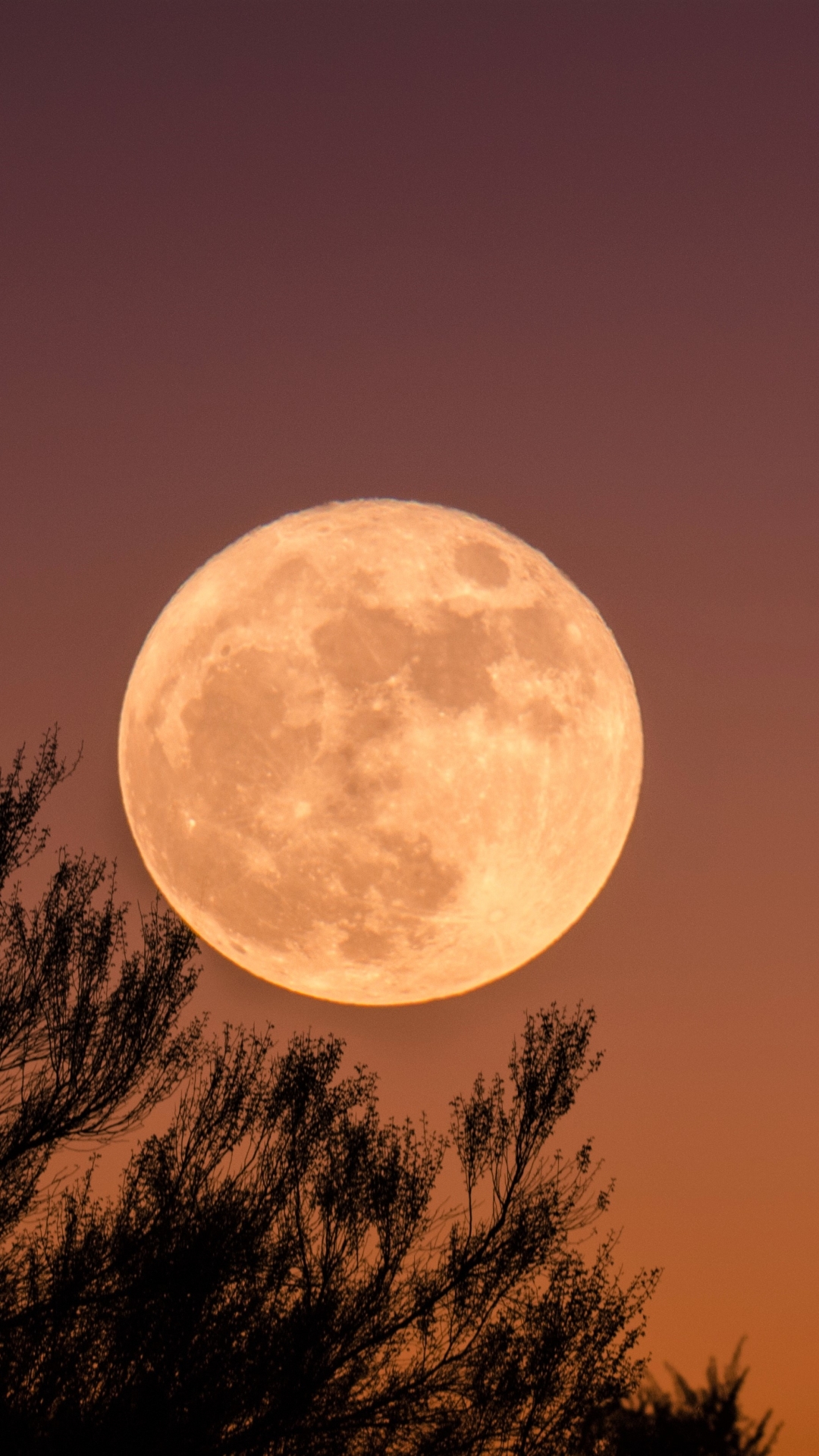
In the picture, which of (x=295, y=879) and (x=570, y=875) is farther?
(x=570, y=875)

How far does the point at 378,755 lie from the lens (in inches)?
381

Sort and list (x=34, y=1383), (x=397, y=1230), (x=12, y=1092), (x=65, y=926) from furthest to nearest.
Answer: (x=397, y=1230), (x=65, y=926), (x=12, y=1092), (x=34, y=1383)

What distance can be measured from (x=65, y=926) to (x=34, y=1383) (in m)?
4.23

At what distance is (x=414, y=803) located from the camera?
9789 mm

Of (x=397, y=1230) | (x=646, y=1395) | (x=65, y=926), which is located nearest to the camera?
(x=65, y=926)

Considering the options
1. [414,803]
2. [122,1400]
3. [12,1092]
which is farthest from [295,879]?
[122,1400]

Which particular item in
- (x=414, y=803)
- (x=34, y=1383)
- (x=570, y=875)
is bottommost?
(x=34, y=1383)

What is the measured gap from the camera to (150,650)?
11.9m

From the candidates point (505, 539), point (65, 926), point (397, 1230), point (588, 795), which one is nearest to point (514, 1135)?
point (397, 1230)

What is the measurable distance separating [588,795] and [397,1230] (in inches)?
231

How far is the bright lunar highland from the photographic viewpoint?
387 inches

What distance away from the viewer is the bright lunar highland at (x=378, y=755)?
9.82m

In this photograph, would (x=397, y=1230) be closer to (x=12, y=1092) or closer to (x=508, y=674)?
(x=12, y=1092)

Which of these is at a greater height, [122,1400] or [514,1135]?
[514,1135]
